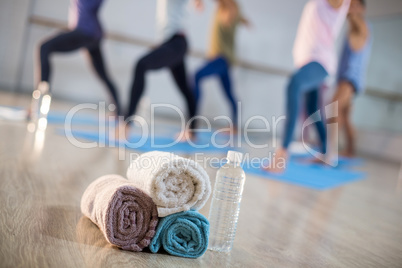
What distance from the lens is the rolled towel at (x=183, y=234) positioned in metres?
0.92

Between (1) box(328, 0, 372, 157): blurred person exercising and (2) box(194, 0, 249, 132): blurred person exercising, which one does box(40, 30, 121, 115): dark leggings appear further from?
(1) box(328, 0, 372, 157): blurred person exercising

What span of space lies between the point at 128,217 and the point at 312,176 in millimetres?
2102

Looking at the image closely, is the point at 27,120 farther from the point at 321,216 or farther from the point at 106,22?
the point at 106,22

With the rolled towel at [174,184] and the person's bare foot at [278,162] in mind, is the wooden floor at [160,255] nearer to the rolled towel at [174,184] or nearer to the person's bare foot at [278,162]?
the rolled towel at [174,184]

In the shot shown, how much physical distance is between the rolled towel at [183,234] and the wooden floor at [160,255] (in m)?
0.02

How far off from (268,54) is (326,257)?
20.9ft

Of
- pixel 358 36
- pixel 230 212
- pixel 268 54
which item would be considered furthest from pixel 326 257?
pixel 268 54

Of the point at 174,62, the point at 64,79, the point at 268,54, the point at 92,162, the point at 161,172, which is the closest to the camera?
the point at 161,172

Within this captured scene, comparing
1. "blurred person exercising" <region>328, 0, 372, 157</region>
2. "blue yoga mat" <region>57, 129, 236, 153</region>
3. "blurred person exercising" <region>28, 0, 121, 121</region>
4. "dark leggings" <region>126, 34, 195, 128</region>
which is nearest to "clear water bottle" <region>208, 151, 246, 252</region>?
"blue yoga mat" <region>57, 129, 236, 153</region>

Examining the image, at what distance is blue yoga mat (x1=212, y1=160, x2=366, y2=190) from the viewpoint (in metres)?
2.45

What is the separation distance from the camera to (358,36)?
10.1ft

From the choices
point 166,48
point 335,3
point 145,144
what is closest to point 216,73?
point 166,48

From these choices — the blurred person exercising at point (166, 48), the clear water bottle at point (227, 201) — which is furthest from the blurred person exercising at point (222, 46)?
the clear water bottle at point (227, 201)

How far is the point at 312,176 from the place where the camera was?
2773 millimetres
